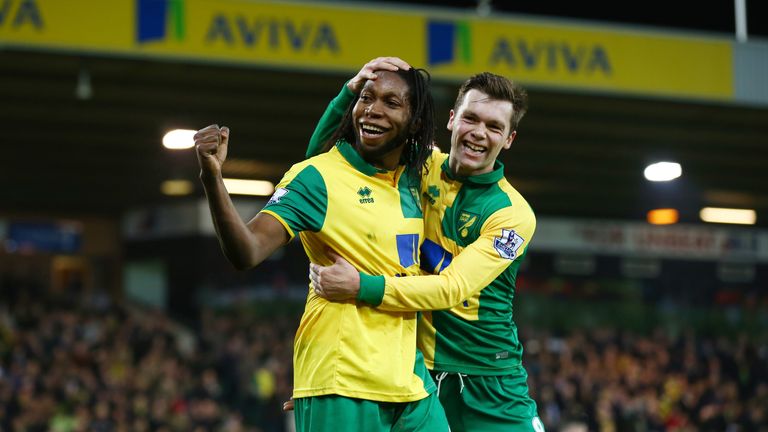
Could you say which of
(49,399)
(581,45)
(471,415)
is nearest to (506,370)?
(471,415)

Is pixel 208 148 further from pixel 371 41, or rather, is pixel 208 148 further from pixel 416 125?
pixel 371 41

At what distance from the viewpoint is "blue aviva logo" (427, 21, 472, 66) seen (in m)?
16.0

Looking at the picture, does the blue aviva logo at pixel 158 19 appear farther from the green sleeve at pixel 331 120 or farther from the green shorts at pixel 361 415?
the green shorts at pixel 361 415

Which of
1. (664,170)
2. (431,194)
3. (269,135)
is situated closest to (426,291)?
(431,194)

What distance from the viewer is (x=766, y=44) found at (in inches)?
703

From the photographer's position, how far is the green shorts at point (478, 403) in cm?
534

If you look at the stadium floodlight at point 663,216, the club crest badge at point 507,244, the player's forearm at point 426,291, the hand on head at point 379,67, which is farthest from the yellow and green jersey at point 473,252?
the stadium floodlight at point 663,216

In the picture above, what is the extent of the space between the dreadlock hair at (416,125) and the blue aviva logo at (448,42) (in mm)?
11236

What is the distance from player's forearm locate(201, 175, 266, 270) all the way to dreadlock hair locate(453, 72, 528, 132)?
5.00 feet

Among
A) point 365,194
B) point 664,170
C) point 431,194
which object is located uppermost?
point 664,170

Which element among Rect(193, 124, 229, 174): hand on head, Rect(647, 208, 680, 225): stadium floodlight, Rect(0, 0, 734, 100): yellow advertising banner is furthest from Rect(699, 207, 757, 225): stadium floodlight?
Rect(193, 124, 229, 174): hand on head

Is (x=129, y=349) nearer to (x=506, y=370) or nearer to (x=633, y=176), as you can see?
(x=633, y=176)

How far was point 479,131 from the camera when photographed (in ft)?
16.9

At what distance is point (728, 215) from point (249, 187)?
12.1 meters
